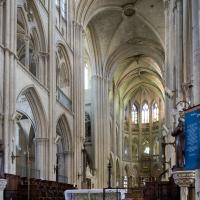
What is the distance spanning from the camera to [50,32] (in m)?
25.6

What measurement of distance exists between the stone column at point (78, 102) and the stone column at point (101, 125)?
891 centimetres

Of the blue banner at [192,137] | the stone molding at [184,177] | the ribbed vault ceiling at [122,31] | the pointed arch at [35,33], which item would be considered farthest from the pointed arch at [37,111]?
the blue banner at [192,137]

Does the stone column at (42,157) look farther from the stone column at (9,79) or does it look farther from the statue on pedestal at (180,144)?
the statue on pedestal at (180,144)

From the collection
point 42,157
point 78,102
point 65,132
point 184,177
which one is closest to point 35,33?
point 42,157

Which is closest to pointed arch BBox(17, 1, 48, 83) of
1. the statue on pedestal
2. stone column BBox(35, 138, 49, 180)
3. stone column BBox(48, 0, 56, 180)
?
stone column BBox(48, 0, 56, 180)

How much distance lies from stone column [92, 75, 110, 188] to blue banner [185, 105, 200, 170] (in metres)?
32.0

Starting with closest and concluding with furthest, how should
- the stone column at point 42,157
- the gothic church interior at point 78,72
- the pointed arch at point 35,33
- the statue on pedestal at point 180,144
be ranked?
1. the statue on pedestal at point 180,144
2. the gothic church interior at point 78,72
3. the pointed arch at point 35,33
4. the stone column at point 42,157

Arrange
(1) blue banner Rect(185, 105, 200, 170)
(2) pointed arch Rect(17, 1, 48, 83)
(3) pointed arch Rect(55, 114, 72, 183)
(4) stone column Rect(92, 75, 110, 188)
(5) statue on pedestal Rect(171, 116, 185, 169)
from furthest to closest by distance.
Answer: (4) stone column Rect(92, 75, 110, 188) < (3) pointed arch Rect(55, 114, 72, 183) < (2) pointed arch Rect(17, 1, 48, 83) < (5) statue on pedestal Rect(171, 116, 185, 169) < (1) blue banner Rect(185, 105, 200, 170)

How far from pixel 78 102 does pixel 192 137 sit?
2371 cm

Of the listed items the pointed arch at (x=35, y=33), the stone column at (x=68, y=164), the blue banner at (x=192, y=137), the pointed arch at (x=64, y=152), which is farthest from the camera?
the stone column at (x=68, y=164)

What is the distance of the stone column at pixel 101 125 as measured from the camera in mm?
39562

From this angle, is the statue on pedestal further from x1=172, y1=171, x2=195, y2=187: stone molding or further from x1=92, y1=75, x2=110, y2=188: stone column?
x1=92, y1=75, x2=110, y2=188: stone column

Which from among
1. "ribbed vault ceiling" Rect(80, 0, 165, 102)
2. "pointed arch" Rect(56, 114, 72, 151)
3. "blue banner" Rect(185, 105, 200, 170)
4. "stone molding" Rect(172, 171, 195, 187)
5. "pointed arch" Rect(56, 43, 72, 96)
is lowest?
"stone molding" Rect(172, 171, 195, 187)

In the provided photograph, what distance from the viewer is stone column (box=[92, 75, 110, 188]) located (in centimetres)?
3956
